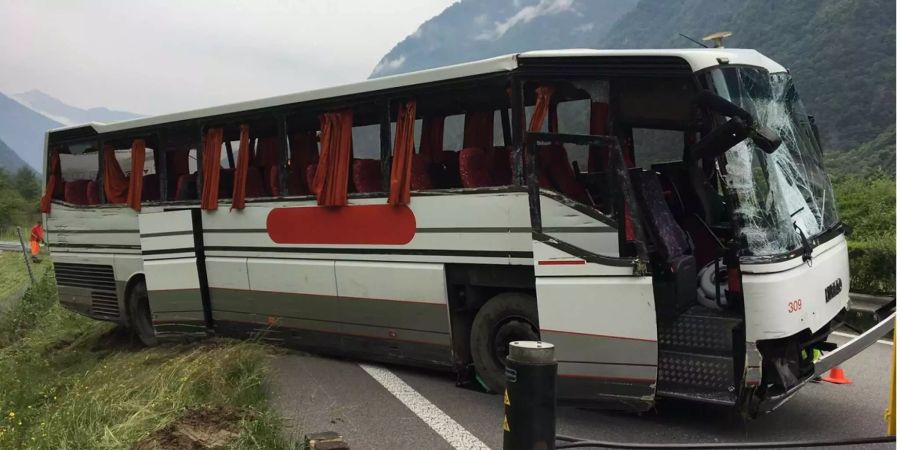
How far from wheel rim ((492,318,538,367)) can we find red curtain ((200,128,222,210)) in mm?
3896

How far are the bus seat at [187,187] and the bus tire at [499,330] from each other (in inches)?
165

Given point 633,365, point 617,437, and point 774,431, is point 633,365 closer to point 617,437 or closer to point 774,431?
point 617,437

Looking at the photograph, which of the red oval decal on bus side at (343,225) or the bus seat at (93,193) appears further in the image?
the bus seat at (93,193)

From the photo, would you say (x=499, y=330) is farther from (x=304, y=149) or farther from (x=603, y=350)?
(x=304, y=149)

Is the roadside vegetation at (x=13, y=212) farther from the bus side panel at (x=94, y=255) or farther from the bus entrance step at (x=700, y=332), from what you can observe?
the bus entrance step at (x=700, y=332)

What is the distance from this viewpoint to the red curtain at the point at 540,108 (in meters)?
5.43

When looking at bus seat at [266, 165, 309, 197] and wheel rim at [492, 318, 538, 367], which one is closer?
wheel rim at [492, 318, 538, 367]

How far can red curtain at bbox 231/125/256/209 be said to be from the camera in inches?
307

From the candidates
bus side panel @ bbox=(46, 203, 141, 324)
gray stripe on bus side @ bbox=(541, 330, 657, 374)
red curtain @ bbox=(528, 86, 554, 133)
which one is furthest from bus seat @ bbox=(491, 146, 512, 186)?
bus side panel @ bbox=(46, 203, 141, 324)

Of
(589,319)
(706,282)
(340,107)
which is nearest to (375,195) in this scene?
(340,107)

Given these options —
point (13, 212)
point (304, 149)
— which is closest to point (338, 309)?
point (304, 149)

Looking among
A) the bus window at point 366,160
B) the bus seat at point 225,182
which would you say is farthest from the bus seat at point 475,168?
the bus seat at point 225,182

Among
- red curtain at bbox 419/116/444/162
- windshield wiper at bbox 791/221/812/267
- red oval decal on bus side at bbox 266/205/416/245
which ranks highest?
red curtain at bbox 419/116/444/162

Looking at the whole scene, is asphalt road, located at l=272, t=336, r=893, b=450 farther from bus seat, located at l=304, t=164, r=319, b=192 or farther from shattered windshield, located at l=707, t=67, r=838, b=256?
bus seat, located at l=304, t=164, r=319, b=192
